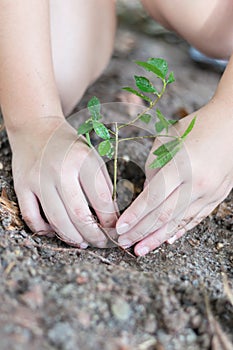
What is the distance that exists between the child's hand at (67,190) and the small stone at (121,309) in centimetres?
28

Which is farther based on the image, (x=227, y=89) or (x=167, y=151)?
(x=227, y=89)

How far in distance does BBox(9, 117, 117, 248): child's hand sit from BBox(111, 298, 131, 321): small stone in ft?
0.93

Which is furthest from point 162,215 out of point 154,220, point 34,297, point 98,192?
point 34,297

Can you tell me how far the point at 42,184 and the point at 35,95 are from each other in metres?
0.22

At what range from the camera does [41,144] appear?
1231 millimetres

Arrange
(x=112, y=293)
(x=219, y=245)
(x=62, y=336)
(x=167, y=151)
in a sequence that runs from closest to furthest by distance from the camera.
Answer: (x=62, y=336) < (x=112, y=293) < (x=167, y=151) < (x=219, y=245)

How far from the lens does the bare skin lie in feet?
3.82

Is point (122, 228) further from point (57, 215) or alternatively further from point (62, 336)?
point (62, 336)

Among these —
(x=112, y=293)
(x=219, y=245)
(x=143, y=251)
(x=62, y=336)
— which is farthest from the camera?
(x=219, y=245)

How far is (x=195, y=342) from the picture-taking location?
906 mm

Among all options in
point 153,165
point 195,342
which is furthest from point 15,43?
point 195,342

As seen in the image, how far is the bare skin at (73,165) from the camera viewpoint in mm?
1163

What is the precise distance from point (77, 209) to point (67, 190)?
4 centimetres

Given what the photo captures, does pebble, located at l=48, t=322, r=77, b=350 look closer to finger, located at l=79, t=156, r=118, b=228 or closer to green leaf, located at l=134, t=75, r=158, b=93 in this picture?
finger, located at l=79, t=156, r=118, b=228
